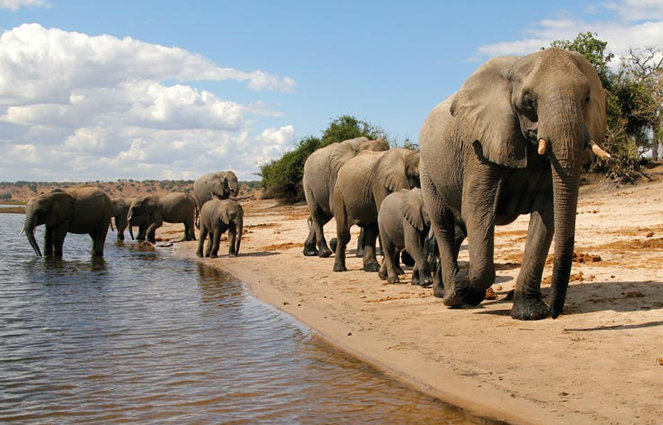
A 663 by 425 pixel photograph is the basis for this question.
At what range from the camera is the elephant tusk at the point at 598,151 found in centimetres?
609

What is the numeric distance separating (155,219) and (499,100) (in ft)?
69.6

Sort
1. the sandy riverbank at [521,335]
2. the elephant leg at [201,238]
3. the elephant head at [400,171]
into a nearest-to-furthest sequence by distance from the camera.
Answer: the sandy riverbank at [521,335] < the elephant head at [400,171] < the elephant leg at [201,238]

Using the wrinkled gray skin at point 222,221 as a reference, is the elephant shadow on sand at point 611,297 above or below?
below

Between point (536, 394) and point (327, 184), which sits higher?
point (327, 184)

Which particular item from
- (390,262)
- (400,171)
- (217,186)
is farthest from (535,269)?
(217,186)

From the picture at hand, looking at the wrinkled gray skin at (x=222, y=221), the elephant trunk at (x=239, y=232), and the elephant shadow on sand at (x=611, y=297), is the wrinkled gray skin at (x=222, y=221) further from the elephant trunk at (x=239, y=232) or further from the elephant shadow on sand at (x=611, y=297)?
the elephant shadow on sand at (x=611, y=297)

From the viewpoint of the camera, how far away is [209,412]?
575 centimetres

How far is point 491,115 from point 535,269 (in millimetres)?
1613

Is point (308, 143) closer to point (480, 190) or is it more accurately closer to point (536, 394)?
point (480, 190)

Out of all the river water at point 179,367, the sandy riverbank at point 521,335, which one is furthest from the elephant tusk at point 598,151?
the river water at point 179,367

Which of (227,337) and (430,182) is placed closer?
(227,337)

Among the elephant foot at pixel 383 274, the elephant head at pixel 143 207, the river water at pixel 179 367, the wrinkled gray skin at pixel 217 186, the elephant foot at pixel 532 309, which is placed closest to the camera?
the river water at pixel 179 367

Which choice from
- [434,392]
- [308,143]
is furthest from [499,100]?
[308,143]

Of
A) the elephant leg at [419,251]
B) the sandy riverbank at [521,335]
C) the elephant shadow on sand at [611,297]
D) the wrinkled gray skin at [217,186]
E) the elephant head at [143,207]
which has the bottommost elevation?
the sandy riverbank at [521,335]
